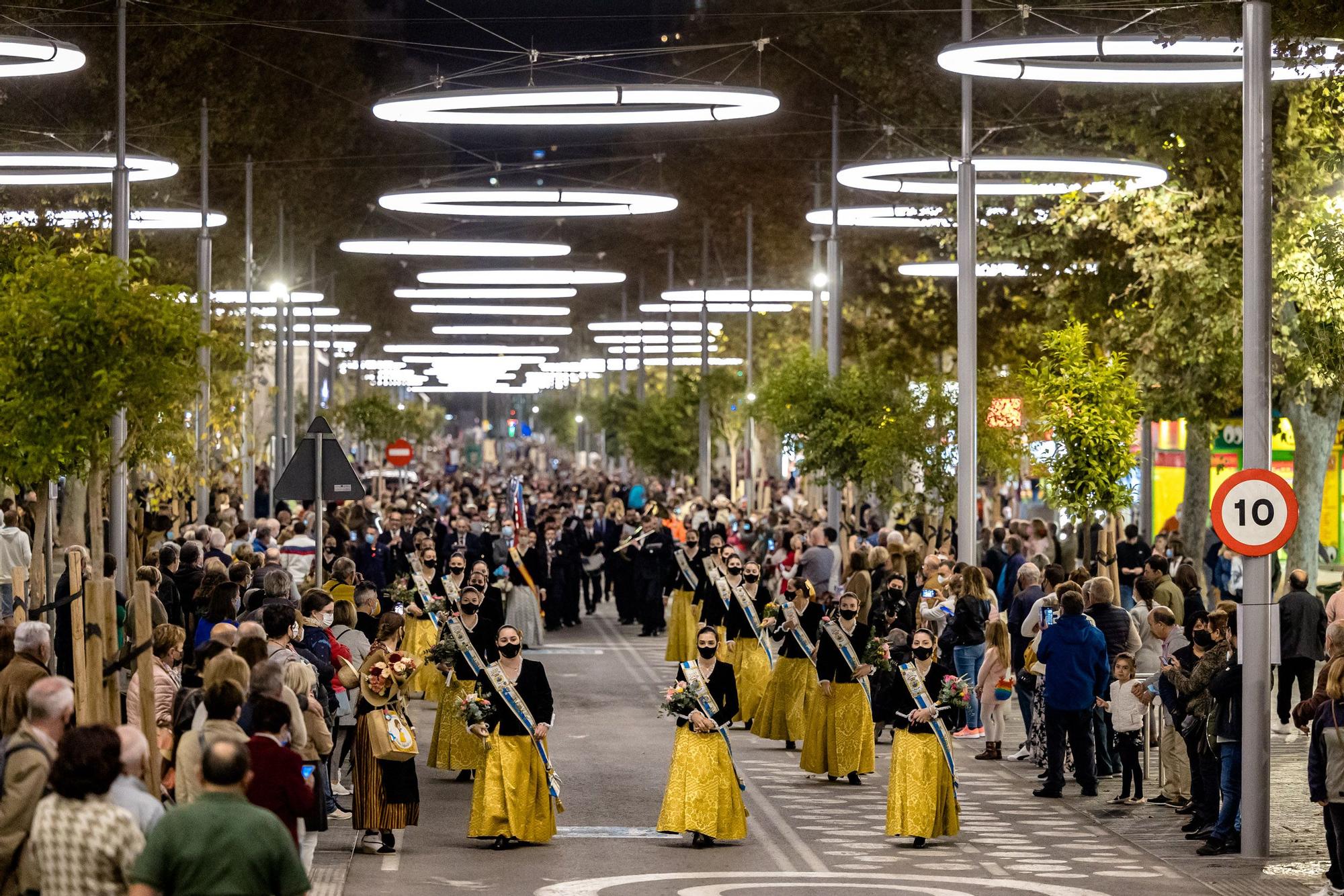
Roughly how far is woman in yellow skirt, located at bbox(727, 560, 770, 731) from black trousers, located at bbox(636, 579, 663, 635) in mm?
11674

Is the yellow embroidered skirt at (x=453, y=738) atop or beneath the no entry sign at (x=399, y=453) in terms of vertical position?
beneath

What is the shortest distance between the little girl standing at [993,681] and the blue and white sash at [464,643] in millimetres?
5833

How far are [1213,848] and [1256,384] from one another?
3.48 meters

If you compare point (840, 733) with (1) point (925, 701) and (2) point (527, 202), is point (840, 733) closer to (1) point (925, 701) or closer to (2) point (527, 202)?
(1) point (925, 701)

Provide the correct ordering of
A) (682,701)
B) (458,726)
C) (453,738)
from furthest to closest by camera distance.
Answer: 1. (453,738)
2. (458,726)
3. (682,701)

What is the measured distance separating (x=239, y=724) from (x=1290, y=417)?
943 inches

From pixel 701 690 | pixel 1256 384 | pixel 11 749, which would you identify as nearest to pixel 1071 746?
pixel 1256 384

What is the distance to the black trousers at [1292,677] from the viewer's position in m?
21.9

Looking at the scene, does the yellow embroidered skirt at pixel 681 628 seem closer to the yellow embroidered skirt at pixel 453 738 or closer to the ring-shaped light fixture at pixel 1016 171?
the ring-shaped light fixture at pixel 1016 171

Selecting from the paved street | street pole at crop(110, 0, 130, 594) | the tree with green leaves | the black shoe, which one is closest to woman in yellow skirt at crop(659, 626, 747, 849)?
the paved street

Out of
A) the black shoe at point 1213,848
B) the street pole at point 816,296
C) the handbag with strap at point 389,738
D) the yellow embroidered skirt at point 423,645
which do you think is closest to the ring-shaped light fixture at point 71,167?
the yellow embroidered skirt at point 423,645

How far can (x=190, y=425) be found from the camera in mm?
39594

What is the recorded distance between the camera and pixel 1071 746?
62.2 feet

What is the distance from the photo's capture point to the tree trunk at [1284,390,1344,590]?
3097 centimetres
